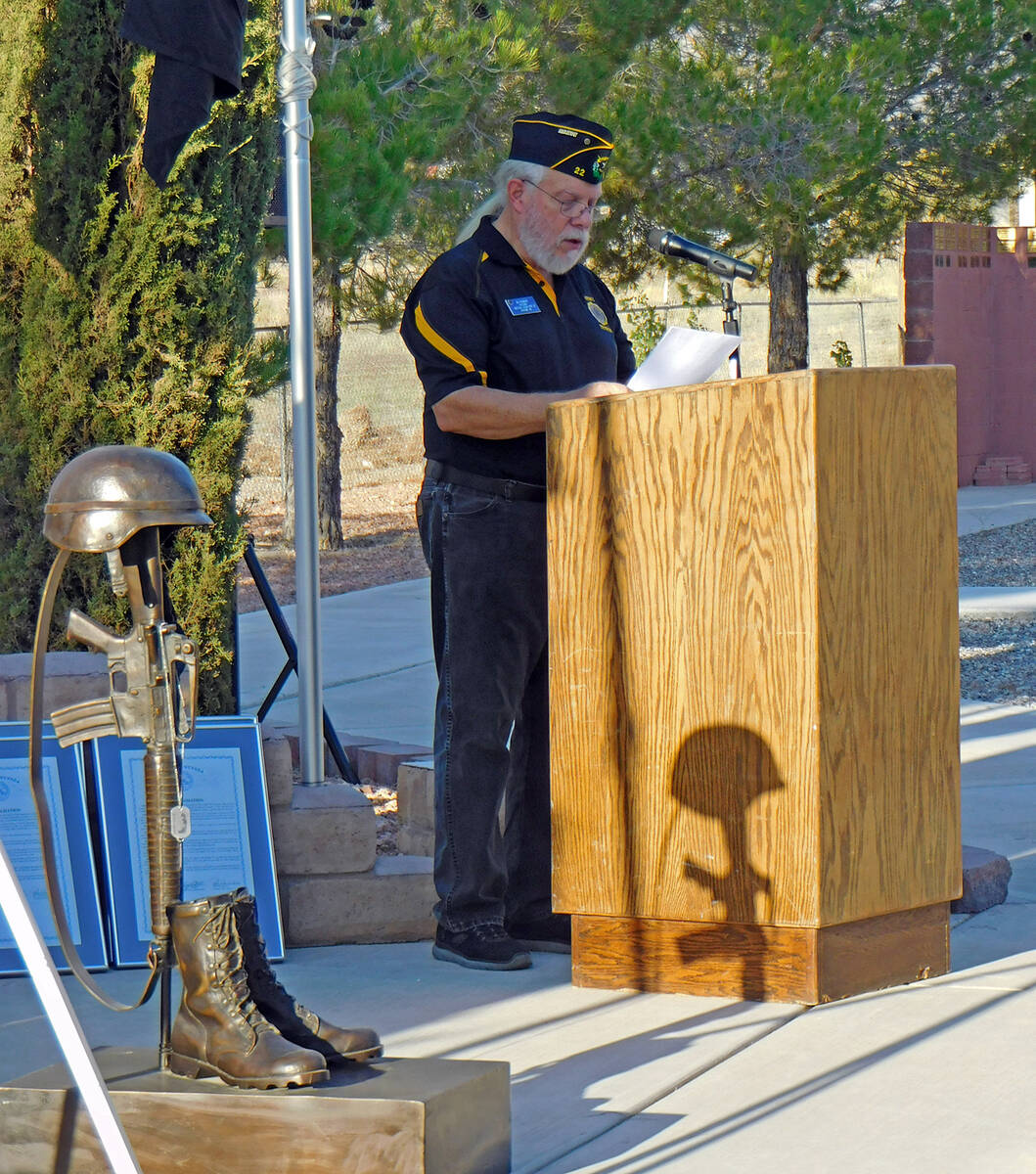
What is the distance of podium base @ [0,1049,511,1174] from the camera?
2.72 metres

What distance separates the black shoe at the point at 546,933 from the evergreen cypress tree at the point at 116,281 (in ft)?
4.80

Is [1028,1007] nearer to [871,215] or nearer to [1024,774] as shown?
[1024,774]

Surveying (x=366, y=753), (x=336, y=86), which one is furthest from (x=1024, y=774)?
(x=336, y=86)

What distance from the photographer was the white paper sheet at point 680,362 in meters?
3.98

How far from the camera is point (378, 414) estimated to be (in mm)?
24625

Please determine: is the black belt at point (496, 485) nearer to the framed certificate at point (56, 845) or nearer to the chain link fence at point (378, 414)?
the framed certificate at point (56, 845)

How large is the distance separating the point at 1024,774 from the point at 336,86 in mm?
7085

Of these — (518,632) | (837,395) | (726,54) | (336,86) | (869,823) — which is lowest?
(869,823)

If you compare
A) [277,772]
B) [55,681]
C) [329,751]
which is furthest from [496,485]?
[329,751]

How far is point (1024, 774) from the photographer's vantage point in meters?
6.54

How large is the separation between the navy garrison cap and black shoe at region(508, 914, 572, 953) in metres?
1.89

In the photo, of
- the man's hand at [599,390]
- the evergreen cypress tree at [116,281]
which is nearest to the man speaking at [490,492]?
the man's hand at [599,390]

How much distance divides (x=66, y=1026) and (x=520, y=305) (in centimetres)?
246

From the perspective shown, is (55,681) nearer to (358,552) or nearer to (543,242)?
(543,242)
